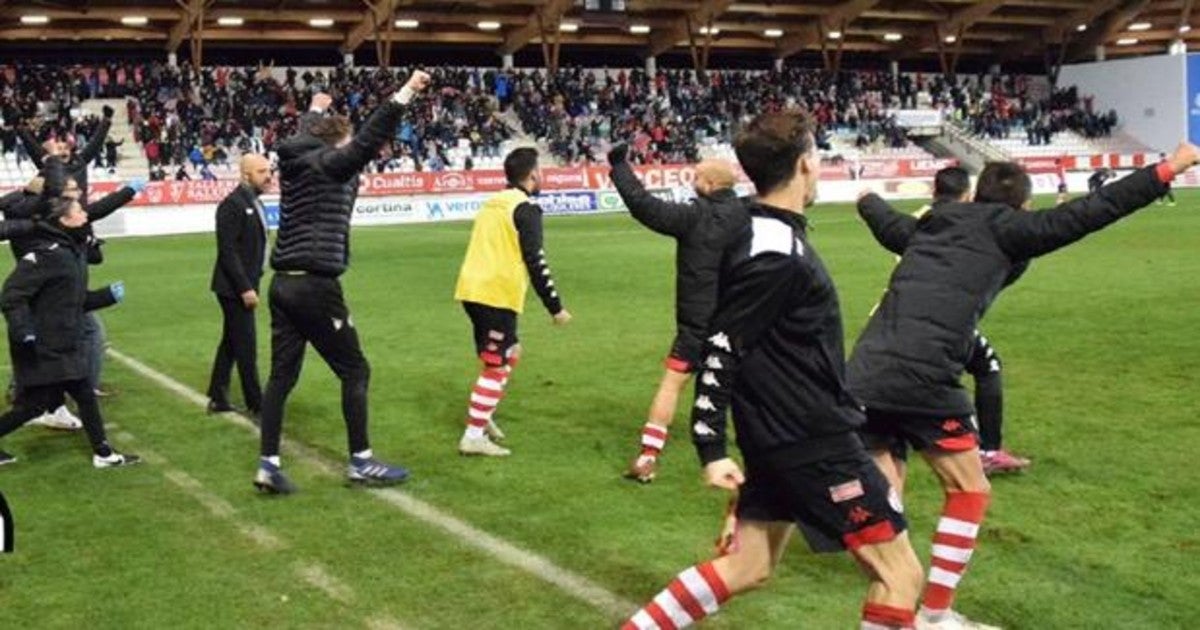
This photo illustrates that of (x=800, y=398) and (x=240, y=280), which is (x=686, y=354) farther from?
(x=240, y=280)

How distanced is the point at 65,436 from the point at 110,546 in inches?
123

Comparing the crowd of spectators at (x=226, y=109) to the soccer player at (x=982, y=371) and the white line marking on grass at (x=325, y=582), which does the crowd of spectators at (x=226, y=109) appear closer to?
the soccer player at (x=982, y=371)

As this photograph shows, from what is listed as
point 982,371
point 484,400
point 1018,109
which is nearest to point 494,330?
point 484,400

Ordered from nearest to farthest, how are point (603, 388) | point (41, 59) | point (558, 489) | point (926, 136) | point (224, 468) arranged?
1. point (558, 489)
2. point (224, 468)
3. point (603, 388)
4. point (41, 59)
5. point (926, 136)

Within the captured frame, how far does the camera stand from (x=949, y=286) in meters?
4.88

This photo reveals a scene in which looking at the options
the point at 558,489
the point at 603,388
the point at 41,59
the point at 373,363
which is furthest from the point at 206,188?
the point at 558,489

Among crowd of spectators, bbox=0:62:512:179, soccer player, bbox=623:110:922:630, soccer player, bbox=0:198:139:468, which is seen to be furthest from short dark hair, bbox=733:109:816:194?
crowd of spectators, bbox=0:62:512:179

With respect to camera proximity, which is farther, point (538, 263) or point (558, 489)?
point (538, 263)

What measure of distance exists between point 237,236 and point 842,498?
655 cm

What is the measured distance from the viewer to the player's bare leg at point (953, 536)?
476cm

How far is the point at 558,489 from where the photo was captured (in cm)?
713

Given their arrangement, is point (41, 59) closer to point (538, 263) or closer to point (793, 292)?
point (538, 263)

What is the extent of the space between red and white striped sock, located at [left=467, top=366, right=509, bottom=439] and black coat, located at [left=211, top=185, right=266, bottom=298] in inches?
85.6

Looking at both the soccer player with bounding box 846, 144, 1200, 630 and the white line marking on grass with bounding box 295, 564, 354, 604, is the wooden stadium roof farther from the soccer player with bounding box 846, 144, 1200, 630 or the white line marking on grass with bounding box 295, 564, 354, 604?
the soccer player with bounding box 846, 144, 1200, 630
